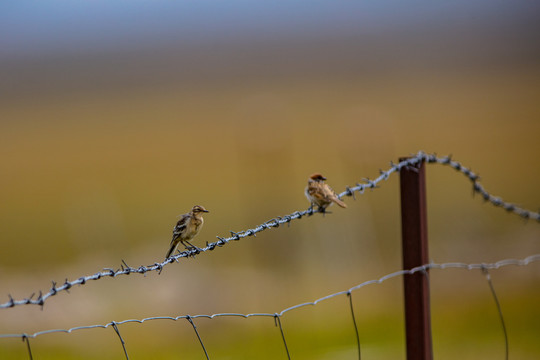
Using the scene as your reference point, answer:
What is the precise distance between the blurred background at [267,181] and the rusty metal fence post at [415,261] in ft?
25.8

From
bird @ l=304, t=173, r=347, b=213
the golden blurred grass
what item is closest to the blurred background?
the golden blurred grass

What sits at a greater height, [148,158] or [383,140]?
[148,158]

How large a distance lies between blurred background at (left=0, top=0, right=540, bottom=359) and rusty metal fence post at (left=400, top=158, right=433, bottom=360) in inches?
309

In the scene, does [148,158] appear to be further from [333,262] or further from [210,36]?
[210,36]

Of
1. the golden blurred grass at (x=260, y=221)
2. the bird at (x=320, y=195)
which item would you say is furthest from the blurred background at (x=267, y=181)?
the bird at (x=320, y=195)

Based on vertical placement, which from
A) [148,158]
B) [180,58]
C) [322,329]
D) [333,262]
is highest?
[180,58]

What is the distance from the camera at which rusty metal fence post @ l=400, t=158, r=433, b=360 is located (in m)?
4.91

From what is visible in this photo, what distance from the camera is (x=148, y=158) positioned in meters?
52.6

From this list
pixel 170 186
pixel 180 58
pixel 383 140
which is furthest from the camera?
pixel 180 58

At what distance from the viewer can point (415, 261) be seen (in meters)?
5.06

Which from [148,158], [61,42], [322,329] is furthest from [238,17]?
[322,329]

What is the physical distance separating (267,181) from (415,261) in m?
19.4

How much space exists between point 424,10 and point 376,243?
113 metres

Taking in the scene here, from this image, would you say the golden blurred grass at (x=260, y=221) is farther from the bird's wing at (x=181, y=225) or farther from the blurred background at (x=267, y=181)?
the bird's wing at (x=181, y=225)
